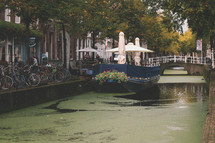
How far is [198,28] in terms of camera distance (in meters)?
18.4

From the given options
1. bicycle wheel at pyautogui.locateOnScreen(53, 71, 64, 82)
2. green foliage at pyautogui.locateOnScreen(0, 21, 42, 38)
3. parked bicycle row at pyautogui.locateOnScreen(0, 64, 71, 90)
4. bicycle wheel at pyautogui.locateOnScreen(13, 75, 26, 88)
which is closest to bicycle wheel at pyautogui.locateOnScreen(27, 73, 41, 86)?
parked bicycle row at pyautogui.locateOnScreen(0, 64, 71, 90)

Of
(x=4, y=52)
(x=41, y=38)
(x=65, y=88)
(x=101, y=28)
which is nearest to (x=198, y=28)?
(x=65, y=88)

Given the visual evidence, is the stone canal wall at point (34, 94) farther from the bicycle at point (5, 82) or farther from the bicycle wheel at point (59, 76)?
the bicycle wheel at point (59, 76)

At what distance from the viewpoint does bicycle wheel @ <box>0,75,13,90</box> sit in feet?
48.2

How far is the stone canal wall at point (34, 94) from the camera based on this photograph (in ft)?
44.6

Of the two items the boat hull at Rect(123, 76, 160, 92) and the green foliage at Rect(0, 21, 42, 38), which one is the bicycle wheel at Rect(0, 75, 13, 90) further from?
the green foliage at Rect(0, 21, 42, 38)

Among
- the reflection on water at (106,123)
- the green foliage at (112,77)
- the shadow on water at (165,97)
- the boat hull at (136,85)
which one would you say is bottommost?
the reflection on water at (106,123)

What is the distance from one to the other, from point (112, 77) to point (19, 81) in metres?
6.49

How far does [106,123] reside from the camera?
1148cm

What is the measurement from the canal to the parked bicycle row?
3.83ft

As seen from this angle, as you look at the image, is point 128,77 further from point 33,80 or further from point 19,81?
point 19,81

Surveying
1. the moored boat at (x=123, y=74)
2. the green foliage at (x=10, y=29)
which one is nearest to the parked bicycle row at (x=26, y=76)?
the moored boat at (x=123, y=74)

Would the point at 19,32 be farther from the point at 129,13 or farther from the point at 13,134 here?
the point at 13,134

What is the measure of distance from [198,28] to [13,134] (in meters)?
10.9
